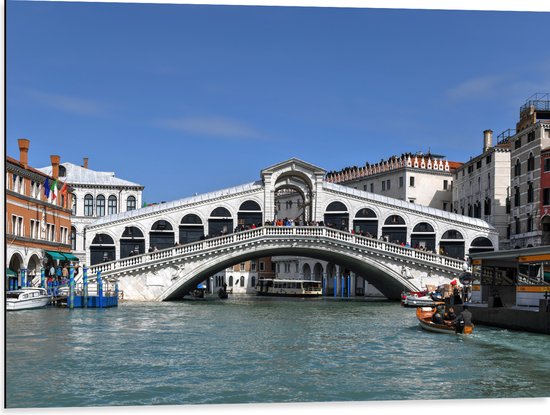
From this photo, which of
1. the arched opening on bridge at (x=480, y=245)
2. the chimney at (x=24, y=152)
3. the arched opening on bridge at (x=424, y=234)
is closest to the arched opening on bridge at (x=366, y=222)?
the arched opening on bridge at (x=424, y=234)

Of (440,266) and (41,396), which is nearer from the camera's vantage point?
(41,396)

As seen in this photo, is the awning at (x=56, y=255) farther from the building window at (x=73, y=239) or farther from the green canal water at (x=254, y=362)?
the green canal water at (x=254, y=362)

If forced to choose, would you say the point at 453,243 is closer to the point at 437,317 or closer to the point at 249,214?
the point at 249,214

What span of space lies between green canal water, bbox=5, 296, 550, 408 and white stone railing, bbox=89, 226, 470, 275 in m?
8.74

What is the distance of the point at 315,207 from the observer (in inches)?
1336

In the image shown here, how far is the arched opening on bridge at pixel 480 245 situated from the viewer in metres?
33.9

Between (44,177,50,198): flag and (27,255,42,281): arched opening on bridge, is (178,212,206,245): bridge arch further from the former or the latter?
(44,177,50,198): flag

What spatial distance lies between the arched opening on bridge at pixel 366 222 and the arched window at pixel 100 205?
40.1 ft

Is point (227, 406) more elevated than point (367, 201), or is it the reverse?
point (367, 201)

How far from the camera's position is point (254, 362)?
42.0 ft

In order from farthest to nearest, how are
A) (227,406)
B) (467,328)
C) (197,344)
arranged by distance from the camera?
(467,328)
(197,344)
(227,406)

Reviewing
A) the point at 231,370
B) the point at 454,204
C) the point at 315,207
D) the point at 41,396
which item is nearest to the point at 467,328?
the point at 231,370

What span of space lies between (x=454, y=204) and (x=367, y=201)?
389 inches

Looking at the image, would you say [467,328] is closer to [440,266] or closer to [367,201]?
[440,266]
